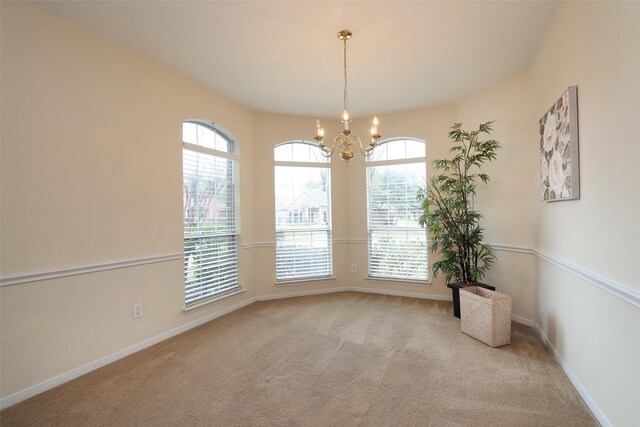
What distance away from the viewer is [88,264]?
2.58 meters

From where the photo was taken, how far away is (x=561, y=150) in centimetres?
238

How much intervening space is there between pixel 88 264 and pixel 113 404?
1.10m

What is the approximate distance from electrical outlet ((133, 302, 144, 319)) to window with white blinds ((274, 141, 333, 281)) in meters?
2.06

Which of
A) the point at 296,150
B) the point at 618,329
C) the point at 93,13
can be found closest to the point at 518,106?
the point at 618,329

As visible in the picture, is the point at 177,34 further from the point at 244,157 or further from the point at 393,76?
the point at 393,76

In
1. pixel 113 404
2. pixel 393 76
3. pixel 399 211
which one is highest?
pixel 393 76

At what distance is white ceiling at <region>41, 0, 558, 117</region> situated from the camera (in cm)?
235

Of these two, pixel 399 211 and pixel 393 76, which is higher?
pixel 393 76

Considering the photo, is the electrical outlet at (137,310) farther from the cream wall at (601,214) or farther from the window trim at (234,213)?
the cream wall at (601,214)

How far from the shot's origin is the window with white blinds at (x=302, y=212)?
480 cm

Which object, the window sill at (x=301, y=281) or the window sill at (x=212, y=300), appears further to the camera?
the window sill at (x=301, y=281)

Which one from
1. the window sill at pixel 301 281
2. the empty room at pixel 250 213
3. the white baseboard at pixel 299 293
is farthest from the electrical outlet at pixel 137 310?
the window sill at pixel 301 281

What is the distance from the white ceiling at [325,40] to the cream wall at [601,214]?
0.56 m

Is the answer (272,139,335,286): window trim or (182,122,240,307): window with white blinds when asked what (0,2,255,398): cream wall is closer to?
(182,122,240,307): window with white blinds
